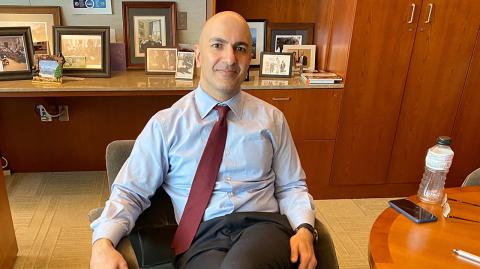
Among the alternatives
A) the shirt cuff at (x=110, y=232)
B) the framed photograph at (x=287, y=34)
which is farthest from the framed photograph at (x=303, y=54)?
the shirt cuff at (x=110, y=232)

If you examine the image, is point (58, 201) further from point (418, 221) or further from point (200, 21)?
point (418, 221)

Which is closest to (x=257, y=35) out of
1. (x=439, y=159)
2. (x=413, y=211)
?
(x=439, y=159)

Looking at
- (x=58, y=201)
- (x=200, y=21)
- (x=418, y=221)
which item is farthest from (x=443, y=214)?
(x=58, y=201)

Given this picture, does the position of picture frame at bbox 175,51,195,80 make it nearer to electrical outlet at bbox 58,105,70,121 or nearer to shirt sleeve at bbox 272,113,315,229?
electrical outlet at bbox 58,105,70,121

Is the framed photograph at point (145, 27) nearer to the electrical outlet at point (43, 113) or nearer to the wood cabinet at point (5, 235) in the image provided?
the electrical outlet at point (43, 113)

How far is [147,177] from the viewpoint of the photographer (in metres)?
1.27

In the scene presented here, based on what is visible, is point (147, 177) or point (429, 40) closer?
point (147, 177)

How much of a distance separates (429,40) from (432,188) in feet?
4.57

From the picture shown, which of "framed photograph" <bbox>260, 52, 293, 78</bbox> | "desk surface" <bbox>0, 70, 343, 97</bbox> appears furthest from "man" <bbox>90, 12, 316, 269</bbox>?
"framed photograph" <bbox>260, 52, 293, 78</bbox>

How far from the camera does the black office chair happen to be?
3.70 feet

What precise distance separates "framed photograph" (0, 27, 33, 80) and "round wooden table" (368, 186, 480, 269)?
7.19 ft

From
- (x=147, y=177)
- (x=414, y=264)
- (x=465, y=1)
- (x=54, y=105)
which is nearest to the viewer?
(x=414, y=264)

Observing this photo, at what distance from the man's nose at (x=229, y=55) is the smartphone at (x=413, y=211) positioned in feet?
2.30

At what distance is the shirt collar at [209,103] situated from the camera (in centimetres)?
135
